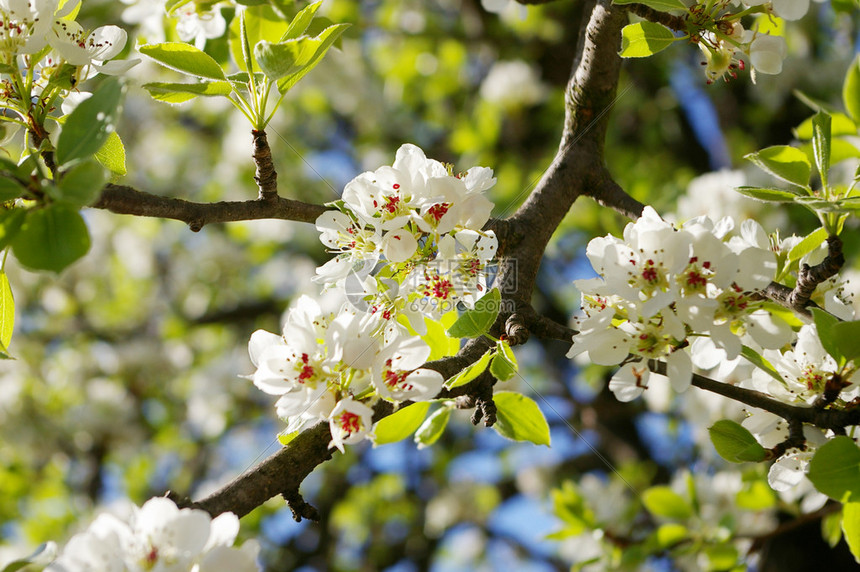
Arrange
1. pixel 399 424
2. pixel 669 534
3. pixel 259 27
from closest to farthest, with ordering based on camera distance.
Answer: pixel 399 424 → pixel 259 27 → pixel 669 534

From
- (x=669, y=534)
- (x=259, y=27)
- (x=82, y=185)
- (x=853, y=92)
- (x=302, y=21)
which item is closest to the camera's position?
(x=82, y=185)

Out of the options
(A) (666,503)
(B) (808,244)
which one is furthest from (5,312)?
(A) (666,503)

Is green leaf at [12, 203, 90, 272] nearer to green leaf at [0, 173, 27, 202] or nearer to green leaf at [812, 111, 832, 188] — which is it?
green leaf at [0, 173, 27, 202]

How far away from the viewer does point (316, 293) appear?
3.96 meters

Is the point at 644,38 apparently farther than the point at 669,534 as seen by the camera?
No

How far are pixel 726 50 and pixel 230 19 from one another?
1197mm

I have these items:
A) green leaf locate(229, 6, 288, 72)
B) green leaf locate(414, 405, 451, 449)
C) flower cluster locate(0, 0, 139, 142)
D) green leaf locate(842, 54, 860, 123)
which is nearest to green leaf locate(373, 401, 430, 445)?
Result: green leaf locate(414, 405, 451, 449)

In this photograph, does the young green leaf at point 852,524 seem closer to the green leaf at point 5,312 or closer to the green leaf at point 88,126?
the green leaf at point 88,126

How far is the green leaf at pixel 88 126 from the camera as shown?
2.99 ft

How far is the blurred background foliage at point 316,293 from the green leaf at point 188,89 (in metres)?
2.39

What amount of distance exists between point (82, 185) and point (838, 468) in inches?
44.3

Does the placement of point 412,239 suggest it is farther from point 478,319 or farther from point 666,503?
point 666,503

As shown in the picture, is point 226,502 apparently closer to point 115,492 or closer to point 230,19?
point 230,19

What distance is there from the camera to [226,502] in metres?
1.05
